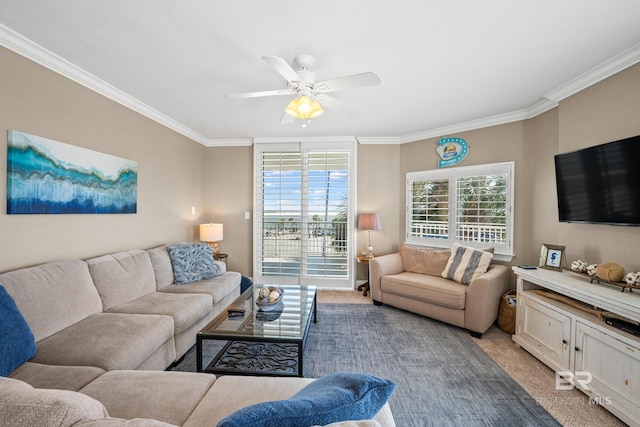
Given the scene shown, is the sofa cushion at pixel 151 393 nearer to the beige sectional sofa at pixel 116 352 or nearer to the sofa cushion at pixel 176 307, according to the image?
the beige sectional sofa at pixel 116 352

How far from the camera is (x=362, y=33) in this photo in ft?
5.94

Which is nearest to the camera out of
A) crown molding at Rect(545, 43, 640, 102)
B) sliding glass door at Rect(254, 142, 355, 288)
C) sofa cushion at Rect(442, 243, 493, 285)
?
crown molding at Rect(545, 43, 640, 102)

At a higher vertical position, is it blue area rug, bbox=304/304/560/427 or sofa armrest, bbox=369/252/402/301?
sofa armrest, bbox=369/252/402/301

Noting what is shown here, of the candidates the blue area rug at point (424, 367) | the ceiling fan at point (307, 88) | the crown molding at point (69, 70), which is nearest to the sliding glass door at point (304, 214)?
the blue area rug at point (424, 367)

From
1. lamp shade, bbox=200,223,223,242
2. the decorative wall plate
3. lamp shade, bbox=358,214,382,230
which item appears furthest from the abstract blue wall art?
the decorative wall plate

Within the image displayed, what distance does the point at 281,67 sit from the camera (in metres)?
1.74

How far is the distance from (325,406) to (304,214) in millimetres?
3740

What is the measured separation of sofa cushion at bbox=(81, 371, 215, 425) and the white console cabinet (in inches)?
99.2

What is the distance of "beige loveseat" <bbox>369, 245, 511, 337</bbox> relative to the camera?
2.74m

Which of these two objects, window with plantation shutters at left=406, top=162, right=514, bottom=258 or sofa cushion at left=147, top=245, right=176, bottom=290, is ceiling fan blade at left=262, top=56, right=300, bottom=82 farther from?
window with plantation shutters at left=406, top=162, right=514, bottom=258

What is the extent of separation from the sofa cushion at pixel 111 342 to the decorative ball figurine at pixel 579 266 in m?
3.51

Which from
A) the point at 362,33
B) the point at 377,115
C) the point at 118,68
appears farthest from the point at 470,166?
the point at 118,68

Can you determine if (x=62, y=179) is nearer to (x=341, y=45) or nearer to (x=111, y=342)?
(x=111, y=342)

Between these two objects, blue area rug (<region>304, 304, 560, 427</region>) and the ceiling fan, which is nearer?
blue area rug (<region>304, 304, 560, 427</region>)
